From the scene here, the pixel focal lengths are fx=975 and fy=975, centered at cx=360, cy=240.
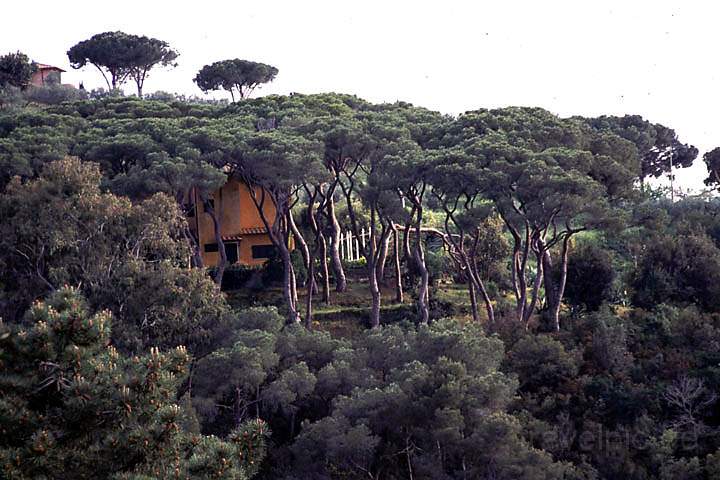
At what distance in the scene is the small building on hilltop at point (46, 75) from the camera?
174 ft

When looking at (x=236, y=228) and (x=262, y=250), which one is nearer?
(x=236, y=228)

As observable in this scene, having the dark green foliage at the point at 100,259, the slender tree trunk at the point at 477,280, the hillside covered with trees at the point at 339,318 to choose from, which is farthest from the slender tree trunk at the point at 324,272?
the dark green foliage at the point at 100,259

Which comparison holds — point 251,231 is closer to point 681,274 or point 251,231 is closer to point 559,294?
point 559,294

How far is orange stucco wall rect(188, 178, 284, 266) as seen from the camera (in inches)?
1371

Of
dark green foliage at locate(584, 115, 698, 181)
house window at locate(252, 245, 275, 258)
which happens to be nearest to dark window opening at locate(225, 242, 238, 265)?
house window at locate(252, 245, 275, 258)

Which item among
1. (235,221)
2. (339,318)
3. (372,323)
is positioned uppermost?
(235,221)

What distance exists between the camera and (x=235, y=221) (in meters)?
35.4

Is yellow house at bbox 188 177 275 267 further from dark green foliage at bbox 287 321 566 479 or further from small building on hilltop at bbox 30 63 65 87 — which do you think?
small building on hilltop at bbox 30 63 65 87

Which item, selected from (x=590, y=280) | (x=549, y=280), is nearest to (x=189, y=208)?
(x=549, y=280)

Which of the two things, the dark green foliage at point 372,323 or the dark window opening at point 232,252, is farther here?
the dark window opening at point 232,252

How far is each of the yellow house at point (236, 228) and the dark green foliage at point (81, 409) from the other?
21.9 m

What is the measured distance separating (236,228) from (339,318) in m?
6.92

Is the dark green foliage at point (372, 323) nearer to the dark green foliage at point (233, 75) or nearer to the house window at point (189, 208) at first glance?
the house window at point (189, 208)

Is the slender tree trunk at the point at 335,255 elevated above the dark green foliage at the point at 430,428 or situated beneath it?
elevated above
